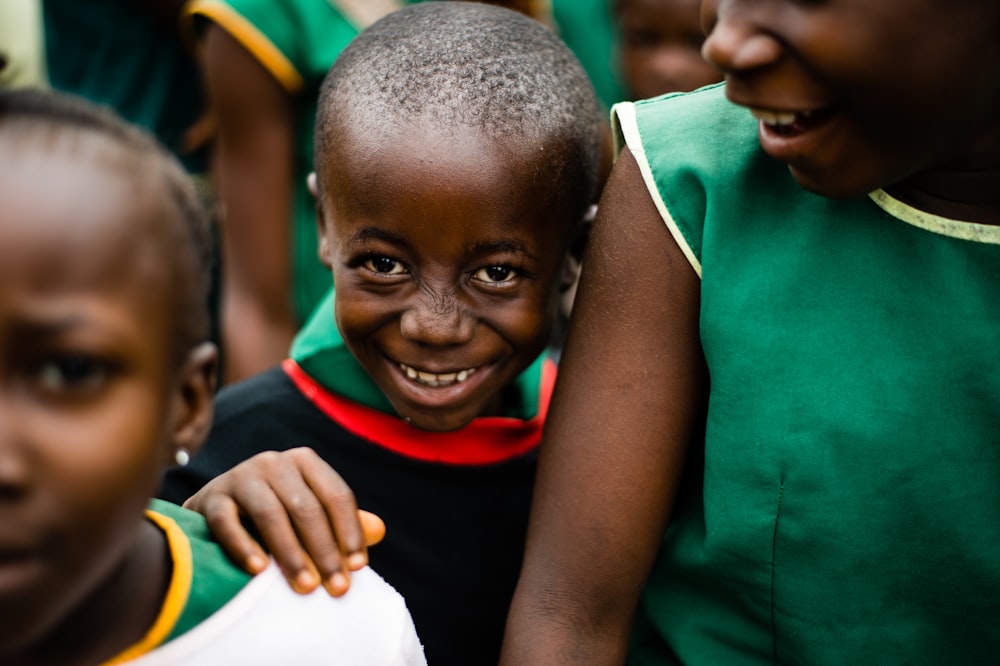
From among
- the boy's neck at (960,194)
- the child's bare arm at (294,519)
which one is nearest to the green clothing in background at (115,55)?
the child's bare arm at (294,519)

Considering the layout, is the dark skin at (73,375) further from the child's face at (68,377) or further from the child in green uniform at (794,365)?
the child in green uniform at (794,365)

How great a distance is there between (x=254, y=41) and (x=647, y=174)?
1517mm

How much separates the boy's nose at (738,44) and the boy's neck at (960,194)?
0.27 m

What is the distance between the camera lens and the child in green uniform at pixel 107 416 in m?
1.07

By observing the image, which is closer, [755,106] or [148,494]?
[148,494]

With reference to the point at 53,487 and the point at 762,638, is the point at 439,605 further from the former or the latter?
the point at 53,487

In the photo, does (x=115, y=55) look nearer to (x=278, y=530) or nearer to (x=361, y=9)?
(x=361, y=9)

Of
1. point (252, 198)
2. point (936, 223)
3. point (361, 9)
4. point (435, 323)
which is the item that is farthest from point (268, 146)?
point (936, 223)

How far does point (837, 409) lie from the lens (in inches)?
56.8

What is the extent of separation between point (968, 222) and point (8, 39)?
7.12ft

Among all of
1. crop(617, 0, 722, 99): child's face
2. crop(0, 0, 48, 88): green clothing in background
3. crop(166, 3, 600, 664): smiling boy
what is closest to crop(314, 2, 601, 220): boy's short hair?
crop(166, 3, 600, 664): smiling boy

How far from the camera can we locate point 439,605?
1.83 meters

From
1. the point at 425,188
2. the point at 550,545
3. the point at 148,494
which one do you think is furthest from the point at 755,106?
the point at 148,494

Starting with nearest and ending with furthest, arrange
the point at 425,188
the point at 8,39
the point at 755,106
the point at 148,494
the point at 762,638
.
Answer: the point at 148,494 < the point at 755,106 < the point at 762,638 < the point at 425,188 < the point at 8,39
